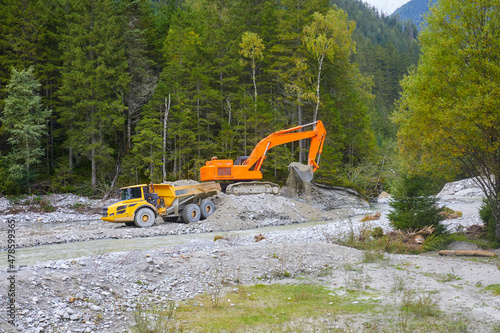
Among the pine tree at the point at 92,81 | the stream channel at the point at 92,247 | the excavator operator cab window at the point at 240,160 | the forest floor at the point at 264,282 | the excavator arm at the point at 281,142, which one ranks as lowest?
the stream channel at the point at 92,247

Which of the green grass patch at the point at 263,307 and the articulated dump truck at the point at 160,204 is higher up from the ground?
the articulated dump truck at the point at 160,204

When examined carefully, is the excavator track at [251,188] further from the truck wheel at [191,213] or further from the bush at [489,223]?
the bush at [489,223]

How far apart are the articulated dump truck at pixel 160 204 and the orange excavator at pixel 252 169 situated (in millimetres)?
1614

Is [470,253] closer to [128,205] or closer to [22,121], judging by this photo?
[128,205]

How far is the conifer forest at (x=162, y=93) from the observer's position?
28766mm

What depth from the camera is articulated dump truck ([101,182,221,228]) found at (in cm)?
1692

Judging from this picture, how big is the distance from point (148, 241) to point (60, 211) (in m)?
12.6

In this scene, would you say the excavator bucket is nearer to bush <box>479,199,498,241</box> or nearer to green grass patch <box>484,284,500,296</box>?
bush <box>479,199,498,241</box>

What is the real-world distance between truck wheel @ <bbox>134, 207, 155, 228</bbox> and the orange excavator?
4716 millimetres

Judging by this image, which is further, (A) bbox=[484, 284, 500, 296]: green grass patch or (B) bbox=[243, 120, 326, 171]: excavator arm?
(B) bbox=[243, 120, 326, 171]: excavator arm

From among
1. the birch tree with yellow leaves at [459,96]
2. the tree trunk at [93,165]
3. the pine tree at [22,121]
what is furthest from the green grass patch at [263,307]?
the tree trunk at [93,165]

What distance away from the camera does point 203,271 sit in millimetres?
8828

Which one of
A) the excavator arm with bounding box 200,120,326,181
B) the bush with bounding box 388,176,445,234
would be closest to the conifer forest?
the excavator arm with bounding box 200,120,326,181

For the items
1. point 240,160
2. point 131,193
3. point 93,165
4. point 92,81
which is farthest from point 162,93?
point 131,193
